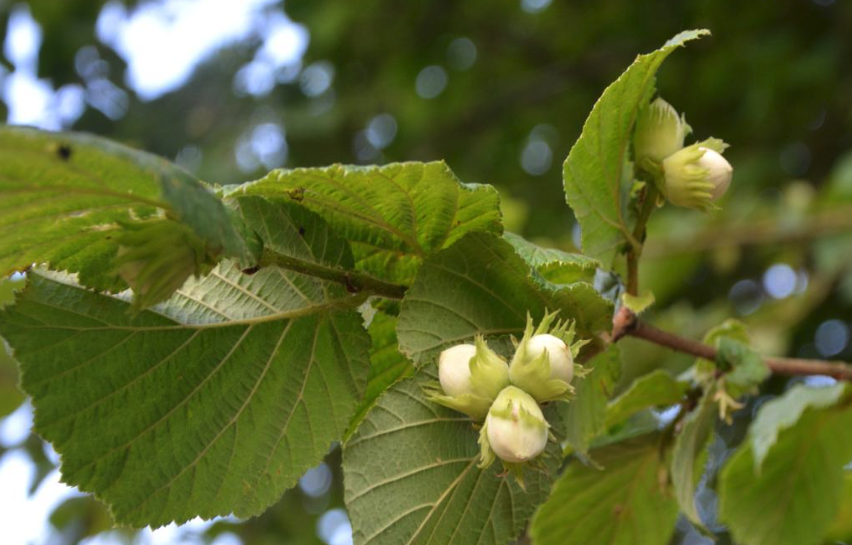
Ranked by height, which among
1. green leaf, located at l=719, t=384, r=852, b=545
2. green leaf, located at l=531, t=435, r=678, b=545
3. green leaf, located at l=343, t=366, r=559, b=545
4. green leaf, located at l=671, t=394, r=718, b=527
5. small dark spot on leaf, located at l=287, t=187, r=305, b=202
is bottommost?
green leaf, located at l=719, t=384, r=852, b=545

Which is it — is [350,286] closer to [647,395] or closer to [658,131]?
[658,131]

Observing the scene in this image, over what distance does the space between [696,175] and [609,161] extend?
0.11 m

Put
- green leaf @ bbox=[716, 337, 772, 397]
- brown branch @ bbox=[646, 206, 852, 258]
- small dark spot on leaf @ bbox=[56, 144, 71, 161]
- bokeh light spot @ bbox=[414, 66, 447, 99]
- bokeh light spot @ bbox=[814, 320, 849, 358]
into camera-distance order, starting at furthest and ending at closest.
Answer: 1. bokeh light spot @ bbox=[414, 66, 447, 99]
2. bokeh light spot @ bbox=[814, 320, 849, 358]
3. brown branch @ bbox=[646, 206, 852, 258]
4. green leaf @ bbox=[716, 337, 772, 397]
5. small dark spot on leaf @ bbox=[56, 144, 71, 161]

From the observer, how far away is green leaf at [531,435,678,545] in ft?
5.09

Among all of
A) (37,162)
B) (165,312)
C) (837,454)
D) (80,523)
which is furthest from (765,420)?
(80,523)

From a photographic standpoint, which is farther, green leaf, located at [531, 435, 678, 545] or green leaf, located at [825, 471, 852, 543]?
green leaf, located at [825, 471, 852, 543]

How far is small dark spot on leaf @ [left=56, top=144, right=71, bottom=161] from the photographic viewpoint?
785 mm

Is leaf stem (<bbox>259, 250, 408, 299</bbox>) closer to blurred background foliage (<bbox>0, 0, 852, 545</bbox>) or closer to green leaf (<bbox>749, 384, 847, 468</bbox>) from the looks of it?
green leaf (<bbox>749, 384, 847, 468</bbox>)

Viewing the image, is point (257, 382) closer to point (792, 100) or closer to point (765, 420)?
point (765, 420)

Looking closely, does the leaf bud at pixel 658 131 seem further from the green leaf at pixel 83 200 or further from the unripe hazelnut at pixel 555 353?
the green leaf at pixel 83 200

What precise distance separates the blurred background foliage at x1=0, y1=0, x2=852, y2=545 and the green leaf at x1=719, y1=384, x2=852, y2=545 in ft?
6.06

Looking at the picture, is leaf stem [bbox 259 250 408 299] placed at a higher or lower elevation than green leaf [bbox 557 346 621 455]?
higher

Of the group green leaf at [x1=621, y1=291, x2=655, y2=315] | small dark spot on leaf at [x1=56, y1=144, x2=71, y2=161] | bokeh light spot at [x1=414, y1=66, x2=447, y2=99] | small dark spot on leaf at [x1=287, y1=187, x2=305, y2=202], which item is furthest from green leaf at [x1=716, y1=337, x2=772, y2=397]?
bokeh light spot at [x1=414, y1=66, x2=447, y2=99]

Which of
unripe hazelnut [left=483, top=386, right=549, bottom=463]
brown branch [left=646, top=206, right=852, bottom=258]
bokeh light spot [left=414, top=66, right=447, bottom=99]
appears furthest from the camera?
bokeh light spot [left=414, top=66, right=447, bottom=99]
